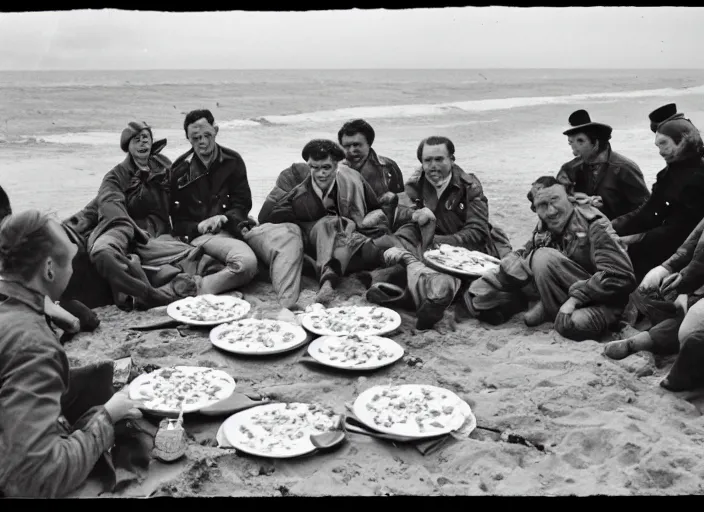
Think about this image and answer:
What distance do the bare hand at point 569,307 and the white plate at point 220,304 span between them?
94.6 inches

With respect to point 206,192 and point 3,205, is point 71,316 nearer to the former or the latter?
point 3,205

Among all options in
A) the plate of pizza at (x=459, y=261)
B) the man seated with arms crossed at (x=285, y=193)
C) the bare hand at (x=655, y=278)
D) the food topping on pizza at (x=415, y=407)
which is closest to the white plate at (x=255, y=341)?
the man seated with arms crossed at (x=285, y=193)

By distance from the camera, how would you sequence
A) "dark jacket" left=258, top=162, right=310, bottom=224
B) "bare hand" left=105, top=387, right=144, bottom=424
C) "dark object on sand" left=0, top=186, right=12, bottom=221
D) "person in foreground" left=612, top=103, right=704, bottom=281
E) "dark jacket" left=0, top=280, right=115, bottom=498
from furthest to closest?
"dark jacket" left=258, top=162, right=310, bottom=224, "person in foreground" left=612, top=103, right=704, bottom=281, "dark object on sand" left=0, top=186, right=12, bottom=221, "bare hand" left=105, top=387, right=144, bottom=424, "dark jacket" left=0, top=280, right=115, bottom=498

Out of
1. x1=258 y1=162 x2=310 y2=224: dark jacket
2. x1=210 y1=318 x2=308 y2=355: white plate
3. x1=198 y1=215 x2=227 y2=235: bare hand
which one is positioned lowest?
x1=210 y1=318 x2=308 y2=355: white plate

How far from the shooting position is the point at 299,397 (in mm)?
4355

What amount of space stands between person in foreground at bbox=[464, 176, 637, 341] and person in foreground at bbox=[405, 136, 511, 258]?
678 millimetres

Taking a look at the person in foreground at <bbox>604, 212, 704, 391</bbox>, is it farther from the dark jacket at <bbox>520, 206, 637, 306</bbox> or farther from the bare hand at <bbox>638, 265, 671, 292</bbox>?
the dark jacket at <bbox>520, 206, 637, 306</bbox>

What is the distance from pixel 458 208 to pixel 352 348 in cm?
201

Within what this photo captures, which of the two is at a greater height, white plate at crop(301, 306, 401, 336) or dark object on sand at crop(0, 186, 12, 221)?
dark object on sand at crop(0, 186, 12, 221)

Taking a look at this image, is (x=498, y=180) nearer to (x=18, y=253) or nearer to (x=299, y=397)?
(x=299, y=397)

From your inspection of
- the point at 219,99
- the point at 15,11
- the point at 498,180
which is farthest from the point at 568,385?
the point at 219,99

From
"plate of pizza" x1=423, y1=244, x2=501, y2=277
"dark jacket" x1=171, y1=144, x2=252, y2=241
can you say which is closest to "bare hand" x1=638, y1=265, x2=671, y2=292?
"plate of pizza" x1=423, y1=244, x2=501, y2=277

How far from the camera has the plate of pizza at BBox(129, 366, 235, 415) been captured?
3.95 meters

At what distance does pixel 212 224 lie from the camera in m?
6.27
